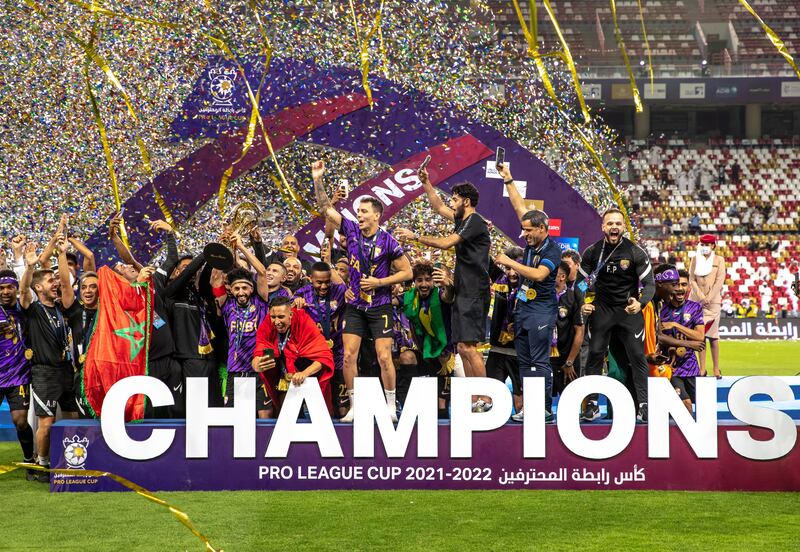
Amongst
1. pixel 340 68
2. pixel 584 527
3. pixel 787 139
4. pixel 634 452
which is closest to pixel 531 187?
pixel 340 68

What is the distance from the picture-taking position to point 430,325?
8.58m

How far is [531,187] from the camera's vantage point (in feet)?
41.3

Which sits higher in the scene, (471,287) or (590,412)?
(471,287)

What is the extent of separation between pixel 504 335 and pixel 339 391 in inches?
58.8

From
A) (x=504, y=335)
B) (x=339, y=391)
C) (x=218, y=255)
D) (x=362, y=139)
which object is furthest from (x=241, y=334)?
(x=362, y=139)

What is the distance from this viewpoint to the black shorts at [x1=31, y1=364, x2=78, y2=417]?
780 centimetres

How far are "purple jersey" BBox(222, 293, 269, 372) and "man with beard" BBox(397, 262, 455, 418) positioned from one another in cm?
135

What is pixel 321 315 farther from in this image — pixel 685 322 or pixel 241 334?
pixel 685 322

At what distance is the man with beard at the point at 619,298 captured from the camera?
25.7ft

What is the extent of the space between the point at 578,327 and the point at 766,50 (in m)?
39.4

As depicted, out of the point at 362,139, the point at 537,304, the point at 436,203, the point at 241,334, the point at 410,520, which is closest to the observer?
the point at 410,520

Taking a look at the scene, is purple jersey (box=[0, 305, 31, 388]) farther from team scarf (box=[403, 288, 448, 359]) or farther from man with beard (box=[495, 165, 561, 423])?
man with beard (box=[495, 165, 561, 423])

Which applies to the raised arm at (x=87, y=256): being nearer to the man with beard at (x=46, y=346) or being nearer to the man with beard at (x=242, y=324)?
the man with beard at (x=46, y=346)

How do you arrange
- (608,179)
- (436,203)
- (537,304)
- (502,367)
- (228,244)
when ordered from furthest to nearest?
1. (502,367)
2. (436,203)
3. (228,244)
4. (537,304)
5. (608,179)
